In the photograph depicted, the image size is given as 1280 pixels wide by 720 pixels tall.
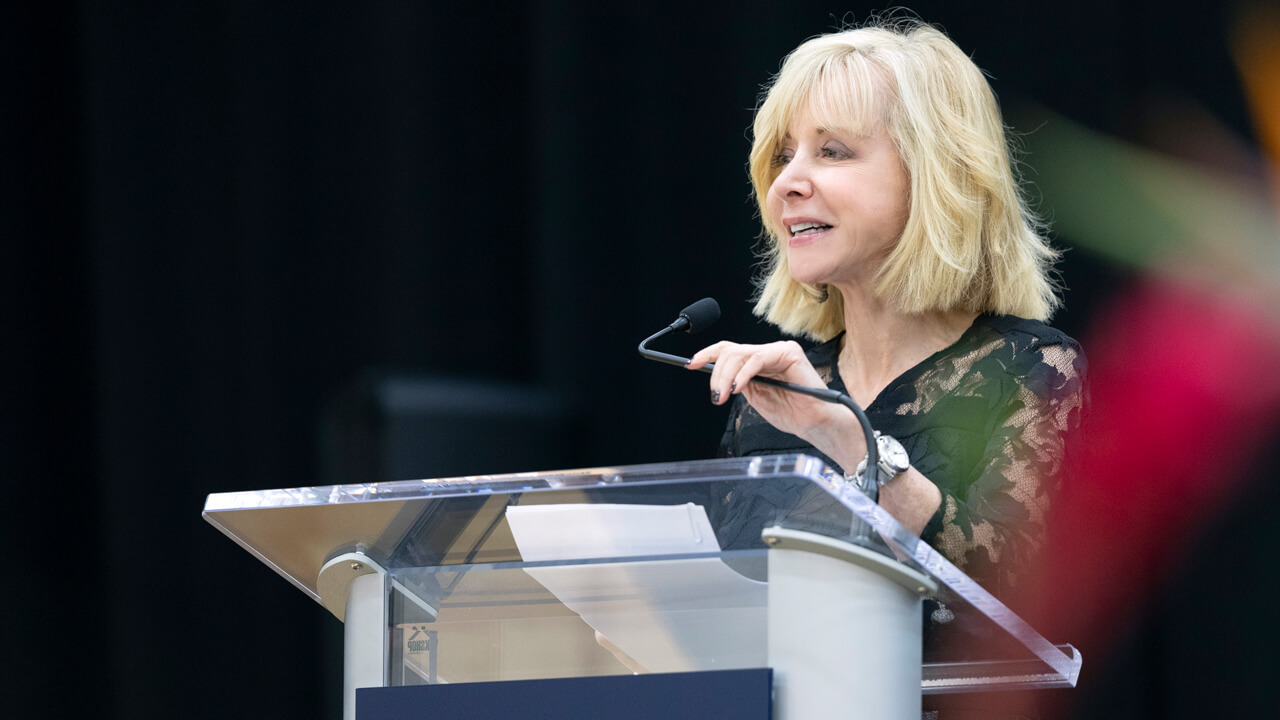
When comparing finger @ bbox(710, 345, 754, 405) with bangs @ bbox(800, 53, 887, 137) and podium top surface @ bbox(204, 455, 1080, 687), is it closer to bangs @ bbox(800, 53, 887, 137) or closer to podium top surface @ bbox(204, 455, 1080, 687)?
podium top surface @ bbox(204, 455, 1080, 687)

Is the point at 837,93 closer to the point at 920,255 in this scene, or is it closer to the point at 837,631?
the point at 920,255

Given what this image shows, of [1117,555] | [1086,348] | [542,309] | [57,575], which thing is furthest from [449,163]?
[1117,555]

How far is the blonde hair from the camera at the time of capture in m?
1.72

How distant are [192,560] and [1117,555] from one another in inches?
76.5

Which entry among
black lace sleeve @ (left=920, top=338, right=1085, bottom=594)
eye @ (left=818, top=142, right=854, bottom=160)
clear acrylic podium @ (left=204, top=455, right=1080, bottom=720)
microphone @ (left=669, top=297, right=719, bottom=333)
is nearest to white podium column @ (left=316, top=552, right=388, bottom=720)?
clear acrylic podium @ (left=204, top=455, right=1080, bottom=720)

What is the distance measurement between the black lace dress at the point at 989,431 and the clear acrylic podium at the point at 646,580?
263mm

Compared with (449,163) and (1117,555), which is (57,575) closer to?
(449,163)

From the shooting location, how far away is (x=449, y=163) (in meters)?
2.96

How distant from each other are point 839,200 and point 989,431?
35 centimetres

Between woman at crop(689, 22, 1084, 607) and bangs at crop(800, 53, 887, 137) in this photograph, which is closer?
woman at crop(689, 22, 1084, 607)

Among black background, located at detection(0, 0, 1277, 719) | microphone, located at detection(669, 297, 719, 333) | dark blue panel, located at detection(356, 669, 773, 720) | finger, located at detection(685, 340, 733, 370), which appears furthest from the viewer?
black background, located at detection(0, 0, 1277, 719)

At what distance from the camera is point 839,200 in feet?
5.64

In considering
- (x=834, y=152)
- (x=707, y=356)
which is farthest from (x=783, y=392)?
(x=834, y=152)

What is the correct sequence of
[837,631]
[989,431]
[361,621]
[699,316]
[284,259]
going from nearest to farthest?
[837,631]
[361,621]
[699,316]
[989,431]
[284,259]
